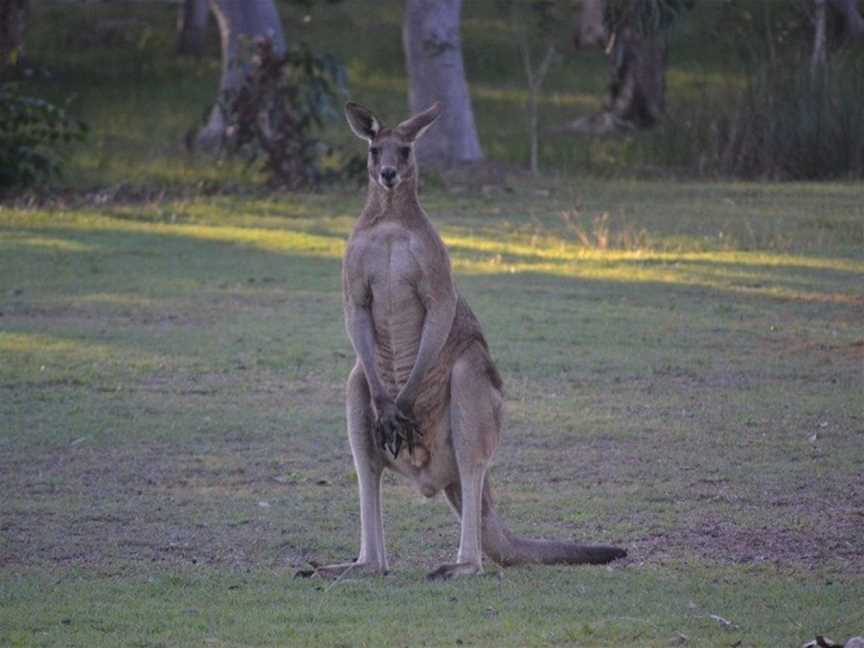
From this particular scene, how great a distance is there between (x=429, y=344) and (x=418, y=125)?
2.84 ft

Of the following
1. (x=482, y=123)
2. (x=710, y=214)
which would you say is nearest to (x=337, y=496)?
(x=710, y=214)

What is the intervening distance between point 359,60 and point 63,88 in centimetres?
586

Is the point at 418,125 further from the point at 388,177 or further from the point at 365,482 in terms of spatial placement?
the point at 365,482

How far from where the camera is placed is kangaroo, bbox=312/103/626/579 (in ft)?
20.8

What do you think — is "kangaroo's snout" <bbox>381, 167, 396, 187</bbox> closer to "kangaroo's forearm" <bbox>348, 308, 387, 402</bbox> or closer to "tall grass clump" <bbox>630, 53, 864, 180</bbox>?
"kangaroo's forearm" <bbox>348, 308, 387, 402</bbox>

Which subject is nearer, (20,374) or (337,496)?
A: (337,496)

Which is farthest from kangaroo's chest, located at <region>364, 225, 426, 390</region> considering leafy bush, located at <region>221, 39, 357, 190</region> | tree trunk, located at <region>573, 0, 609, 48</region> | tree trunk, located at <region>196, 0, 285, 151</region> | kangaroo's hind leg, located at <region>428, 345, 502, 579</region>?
tree trunk, located at <region>573, 0, 609, 48</region>

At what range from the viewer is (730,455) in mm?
8672

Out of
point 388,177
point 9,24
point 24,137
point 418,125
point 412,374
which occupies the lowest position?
point 412,374

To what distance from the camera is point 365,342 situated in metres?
6.58

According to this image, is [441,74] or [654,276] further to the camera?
[441,74]

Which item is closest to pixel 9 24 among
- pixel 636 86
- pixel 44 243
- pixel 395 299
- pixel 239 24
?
pixel 239 24

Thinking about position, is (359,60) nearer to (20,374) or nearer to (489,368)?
(20,374)

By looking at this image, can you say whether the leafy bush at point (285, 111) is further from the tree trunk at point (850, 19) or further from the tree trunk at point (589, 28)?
the tree trunk at point (589, 28)
